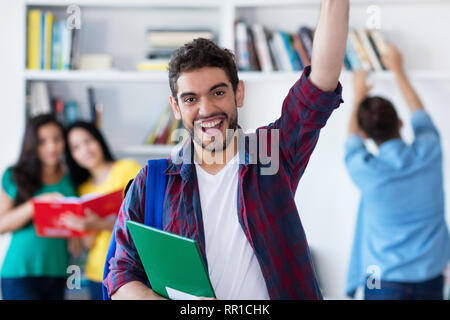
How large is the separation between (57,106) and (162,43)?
0.59 metres

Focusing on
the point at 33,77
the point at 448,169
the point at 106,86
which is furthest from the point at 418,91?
the point at 33,77

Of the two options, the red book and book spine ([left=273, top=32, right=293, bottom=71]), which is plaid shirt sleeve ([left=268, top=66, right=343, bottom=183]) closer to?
the red book

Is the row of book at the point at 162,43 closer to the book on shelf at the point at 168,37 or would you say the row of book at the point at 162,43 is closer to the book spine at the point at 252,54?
the book on shelf at the point at 168,37

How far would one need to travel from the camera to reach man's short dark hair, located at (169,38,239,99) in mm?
924

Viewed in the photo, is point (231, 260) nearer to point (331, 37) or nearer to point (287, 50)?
point (331, 37)

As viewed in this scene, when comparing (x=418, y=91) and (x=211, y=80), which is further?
(x=418, y=91)

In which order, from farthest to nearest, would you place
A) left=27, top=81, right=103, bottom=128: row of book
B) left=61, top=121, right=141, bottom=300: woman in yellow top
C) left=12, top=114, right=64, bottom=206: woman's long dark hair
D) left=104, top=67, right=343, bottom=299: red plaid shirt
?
left=27, top=81, right=103, bottom=128: row of book < left=12, top=114, right=64, bottom=206: woman's long dark hair < left=61, top=121, right=141, bottom=300: woman in yellow top < left=104, top=67, right=343, bottom=299: red plaid shirt

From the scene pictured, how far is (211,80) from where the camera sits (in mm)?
918

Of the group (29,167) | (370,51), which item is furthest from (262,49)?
(29,167)

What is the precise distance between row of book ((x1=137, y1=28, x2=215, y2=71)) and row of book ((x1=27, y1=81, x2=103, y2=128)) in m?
0.31

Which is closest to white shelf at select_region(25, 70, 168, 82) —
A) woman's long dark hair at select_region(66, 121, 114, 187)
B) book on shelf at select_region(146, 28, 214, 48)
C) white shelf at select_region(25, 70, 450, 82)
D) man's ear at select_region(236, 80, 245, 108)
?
white shelf at select_region(25, 70, 450, 82)

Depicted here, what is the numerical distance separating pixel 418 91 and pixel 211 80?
2.07m

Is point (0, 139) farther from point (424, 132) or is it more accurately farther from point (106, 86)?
point (424, 132)
